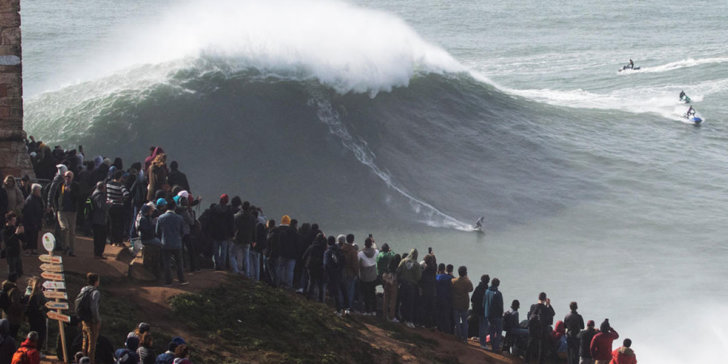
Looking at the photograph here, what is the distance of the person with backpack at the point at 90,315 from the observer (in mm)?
9242

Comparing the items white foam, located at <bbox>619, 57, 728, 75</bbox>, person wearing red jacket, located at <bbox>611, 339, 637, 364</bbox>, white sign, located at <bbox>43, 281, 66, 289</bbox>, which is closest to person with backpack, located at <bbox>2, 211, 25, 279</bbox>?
white sign, located at <bbox>43, 281, 66, 289</bbox>

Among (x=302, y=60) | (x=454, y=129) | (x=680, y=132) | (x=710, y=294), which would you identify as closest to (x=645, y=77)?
(x=680, y=132)

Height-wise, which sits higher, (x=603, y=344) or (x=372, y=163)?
(x=372, y=163)

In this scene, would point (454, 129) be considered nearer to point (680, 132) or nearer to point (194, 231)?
point (680, 132)

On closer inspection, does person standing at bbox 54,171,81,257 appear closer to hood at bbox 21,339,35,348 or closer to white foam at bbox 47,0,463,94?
hood at bbox 21,339,35,348

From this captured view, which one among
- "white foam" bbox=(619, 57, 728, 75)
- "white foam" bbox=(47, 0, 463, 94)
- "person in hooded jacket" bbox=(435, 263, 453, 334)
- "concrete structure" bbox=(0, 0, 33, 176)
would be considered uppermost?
"white foam" bbox=(619, 57, 728, 75)

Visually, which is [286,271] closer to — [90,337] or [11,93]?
[90,337]

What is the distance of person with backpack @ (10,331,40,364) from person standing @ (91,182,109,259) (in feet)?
15.9

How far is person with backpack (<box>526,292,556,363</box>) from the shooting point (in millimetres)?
13812

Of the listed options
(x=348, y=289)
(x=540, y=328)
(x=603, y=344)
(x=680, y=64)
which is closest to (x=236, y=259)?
(x=348, y=289)

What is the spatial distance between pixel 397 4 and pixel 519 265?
5816cm

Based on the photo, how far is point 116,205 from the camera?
13.8m

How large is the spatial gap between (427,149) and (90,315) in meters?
19.6

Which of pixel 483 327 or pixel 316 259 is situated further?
pixel 483 327
